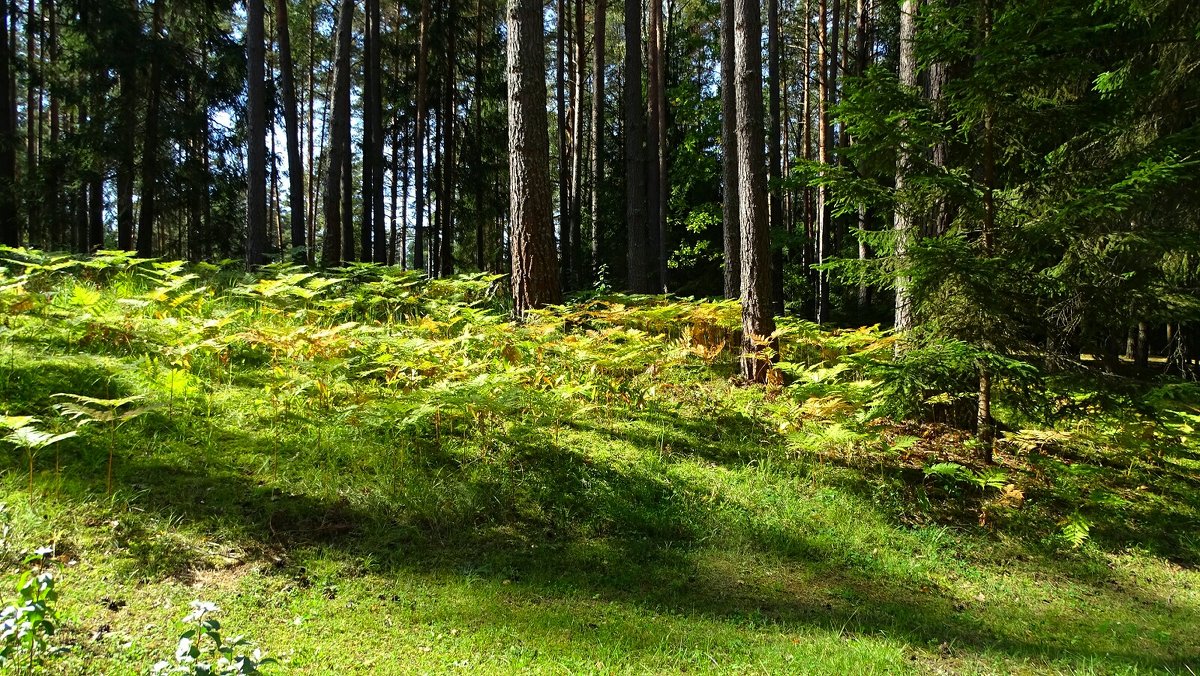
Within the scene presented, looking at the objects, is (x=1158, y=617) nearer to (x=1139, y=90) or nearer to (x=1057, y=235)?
(x=1057, y=235)

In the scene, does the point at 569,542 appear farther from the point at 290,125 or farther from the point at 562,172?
the point at 562,172

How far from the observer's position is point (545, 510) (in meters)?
4.19

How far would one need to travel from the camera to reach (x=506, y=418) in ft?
17.0

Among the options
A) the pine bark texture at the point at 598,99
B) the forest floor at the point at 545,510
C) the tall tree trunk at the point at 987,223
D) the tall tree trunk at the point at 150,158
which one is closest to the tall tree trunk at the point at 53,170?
the tall tree trunk at the point at 150,158

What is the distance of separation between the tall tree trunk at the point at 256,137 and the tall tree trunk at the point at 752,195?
931 centimetres

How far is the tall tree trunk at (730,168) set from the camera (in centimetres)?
950

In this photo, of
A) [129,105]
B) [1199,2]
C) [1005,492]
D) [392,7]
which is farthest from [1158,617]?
[392,7]

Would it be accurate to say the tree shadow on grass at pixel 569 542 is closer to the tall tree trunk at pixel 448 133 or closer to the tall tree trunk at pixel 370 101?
the tall tree trunk at pixel 370 101

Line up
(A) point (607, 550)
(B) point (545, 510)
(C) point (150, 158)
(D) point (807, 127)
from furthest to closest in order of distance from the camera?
(D) point (807, 127), (C) point (150, 158), (B) point (545, 510), (A) point (607, 550)

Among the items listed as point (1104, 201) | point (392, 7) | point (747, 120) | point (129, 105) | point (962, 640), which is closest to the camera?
point (962, 640)

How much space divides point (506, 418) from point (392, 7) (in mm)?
23600

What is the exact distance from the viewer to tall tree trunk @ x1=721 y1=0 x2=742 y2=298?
9504mm

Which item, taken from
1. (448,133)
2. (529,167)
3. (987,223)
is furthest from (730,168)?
(448,133)

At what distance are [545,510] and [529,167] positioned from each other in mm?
4708
